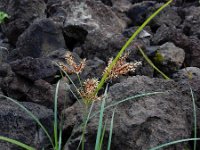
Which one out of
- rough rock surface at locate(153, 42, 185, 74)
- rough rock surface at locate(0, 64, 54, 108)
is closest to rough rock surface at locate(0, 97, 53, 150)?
rough rock surface at locate(0, 64, 54, 108)

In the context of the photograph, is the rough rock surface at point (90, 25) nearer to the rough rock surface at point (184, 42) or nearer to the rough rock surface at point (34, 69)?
the rough rock surface at point (184, 42)

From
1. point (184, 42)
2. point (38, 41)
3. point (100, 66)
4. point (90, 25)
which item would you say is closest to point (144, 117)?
point (100, 66)

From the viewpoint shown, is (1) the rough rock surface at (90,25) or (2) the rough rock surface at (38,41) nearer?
(1) the rough rock surface at (90,25)

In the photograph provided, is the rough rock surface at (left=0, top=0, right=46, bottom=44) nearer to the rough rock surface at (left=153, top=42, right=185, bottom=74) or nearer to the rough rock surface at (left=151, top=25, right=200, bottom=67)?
the rough rock surface at (left=151, top=25, right=200, bottom=67)

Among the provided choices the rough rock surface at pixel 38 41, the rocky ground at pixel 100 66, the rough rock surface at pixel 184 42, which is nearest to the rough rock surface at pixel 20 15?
the rocky ground at pixel 100 66

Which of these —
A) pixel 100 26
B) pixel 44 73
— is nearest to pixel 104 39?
pixel 100 26

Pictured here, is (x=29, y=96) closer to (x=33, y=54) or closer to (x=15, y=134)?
(x=15, y=134)
